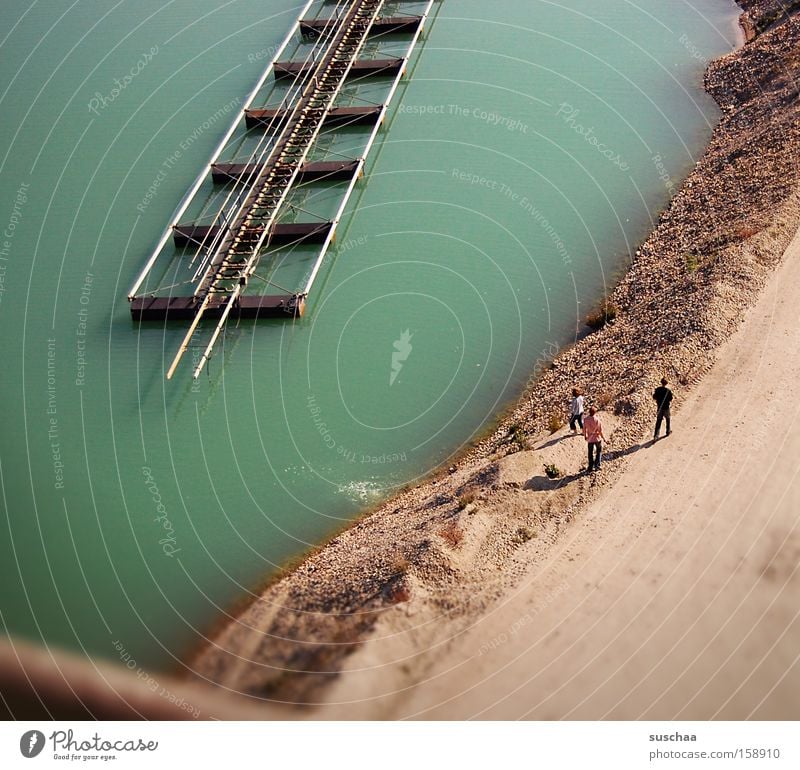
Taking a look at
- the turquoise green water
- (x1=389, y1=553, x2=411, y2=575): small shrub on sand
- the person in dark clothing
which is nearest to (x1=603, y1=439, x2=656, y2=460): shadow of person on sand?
the person in dark clothing

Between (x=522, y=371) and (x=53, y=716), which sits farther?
(x=522, y=371)

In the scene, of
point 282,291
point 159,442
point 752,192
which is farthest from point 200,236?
point 752,192

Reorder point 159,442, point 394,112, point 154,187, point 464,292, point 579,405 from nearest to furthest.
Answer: point 579,405
point 159,442
point 464,292
point 154,187
point 394,112

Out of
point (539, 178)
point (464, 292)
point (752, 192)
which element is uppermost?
point (539, 178)

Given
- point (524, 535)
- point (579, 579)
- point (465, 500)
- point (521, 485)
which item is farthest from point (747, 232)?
point (579, 579)

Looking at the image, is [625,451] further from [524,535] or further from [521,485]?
[524,535]

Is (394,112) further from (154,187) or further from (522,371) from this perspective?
(522,371)

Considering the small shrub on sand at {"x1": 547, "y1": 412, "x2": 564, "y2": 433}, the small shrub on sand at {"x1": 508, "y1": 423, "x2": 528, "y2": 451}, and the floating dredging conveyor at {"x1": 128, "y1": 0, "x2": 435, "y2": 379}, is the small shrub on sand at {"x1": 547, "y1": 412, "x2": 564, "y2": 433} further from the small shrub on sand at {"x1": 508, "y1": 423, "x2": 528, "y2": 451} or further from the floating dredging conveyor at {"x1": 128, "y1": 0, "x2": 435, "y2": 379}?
the floating dredging conveyor at {"x1": 128, "y1": 0, "x2": 435, "y2": 379}
